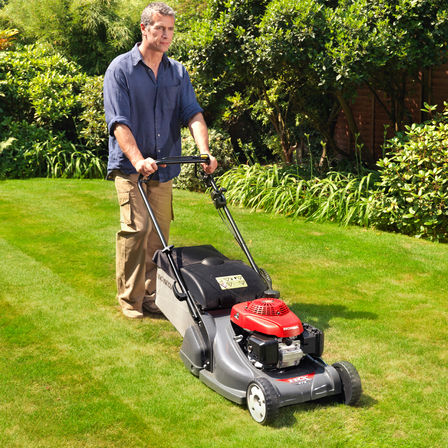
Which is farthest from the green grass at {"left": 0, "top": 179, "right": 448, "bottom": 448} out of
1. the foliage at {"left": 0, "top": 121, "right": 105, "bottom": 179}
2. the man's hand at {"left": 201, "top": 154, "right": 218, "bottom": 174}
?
the foliage at {"left": 0, "top": 121, "right": 105, "bottom": 179}

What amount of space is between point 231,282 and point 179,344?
0.68 m

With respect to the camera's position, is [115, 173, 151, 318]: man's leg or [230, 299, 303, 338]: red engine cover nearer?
[230, 299, 303, 338]: red engine cover

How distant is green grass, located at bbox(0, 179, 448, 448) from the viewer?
3180mm

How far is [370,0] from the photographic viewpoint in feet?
23.4

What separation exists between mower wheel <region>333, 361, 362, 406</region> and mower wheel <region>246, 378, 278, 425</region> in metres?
0.40

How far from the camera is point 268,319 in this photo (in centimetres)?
329

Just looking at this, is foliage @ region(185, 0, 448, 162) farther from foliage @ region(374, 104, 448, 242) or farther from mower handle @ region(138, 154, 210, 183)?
mower handle @ region(138, 154, 210, 183)

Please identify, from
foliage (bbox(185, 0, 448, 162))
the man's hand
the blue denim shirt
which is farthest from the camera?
foliage (bbox(185, 0, 448, 162))

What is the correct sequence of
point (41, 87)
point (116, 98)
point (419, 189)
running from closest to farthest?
point (116, 98) < point (419, 189) < point (41, 87)

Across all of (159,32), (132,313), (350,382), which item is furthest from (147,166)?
(350,382)

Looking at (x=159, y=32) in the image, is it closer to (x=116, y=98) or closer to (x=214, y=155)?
(x=116, y=98)

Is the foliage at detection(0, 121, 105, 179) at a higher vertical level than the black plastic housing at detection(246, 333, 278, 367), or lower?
higher

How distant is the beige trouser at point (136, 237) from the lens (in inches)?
174

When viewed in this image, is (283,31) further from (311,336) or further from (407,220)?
(311,336)
